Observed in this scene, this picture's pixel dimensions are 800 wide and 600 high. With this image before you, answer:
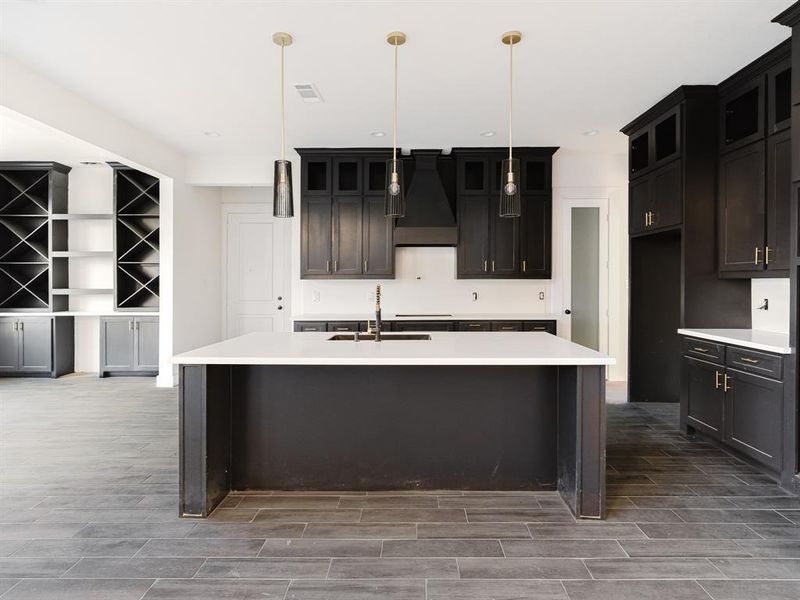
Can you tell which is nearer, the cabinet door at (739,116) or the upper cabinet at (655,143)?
the cabinet door at (739,116)

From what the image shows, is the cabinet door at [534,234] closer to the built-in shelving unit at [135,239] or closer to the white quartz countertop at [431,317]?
the white quartz countertop at [431,317]

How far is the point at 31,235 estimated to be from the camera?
6.30 metres

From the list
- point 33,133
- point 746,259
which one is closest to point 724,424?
point 746,259

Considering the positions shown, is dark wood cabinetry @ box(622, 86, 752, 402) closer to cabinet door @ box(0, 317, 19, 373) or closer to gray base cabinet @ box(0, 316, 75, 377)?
gray base cabinet @ box(0, 316, 75, 377)

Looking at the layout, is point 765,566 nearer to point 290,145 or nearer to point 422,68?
point 422,68

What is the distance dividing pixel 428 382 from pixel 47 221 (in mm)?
6071

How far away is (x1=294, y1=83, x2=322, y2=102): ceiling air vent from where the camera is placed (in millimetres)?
3902

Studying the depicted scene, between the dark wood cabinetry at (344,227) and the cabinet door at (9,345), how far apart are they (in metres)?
3.82

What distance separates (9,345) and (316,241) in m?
4.18

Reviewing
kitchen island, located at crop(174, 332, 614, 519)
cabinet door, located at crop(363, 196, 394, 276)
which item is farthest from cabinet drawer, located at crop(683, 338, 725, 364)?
cabinet door, located at crop(363, 196, 394, 276)

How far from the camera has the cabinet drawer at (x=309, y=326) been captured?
17.5ft

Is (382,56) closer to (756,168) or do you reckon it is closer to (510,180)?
(510,180)

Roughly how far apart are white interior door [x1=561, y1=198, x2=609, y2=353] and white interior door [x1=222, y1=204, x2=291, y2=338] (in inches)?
150

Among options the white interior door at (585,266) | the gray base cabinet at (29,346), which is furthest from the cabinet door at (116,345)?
the white interior door at (585,266)
